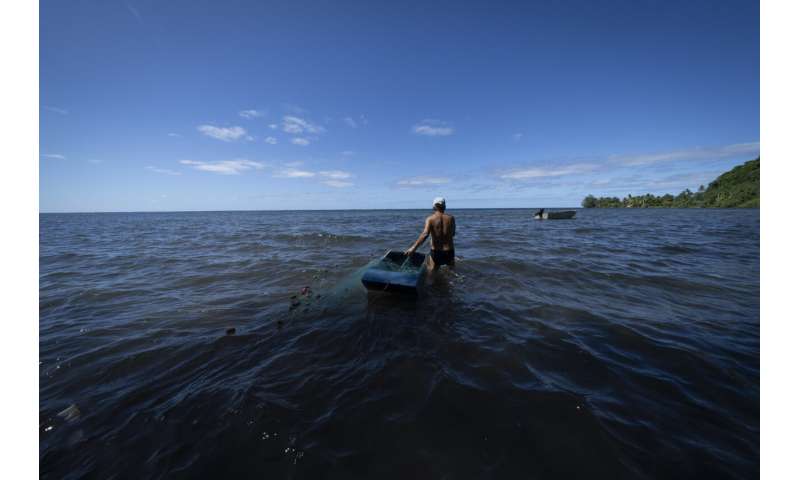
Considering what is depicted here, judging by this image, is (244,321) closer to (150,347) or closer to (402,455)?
(150,347)

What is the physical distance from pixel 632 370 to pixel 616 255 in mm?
12003

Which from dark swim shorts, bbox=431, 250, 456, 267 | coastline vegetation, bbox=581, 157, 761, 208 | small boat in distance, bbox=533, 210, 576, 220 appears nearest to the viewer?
dark swim shorts, bbox=431, 250, 456, 267

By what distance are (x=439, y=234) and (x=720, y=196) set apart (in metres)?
112

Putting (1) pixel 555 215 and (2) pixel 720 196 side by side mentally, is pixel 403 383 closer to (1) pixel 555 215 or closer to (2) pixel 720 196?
(1) pixel 555 215

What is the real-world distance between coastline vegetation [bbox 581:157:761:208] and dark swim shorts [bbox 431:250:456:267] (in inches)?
3664

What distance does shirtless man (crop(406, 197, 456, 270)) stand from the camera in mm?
8592

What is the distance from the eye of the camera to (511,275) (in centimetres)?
992

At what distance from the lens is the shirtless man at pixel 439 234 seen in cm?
859

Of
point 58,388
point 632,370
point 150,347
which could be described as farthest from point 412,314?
point 58,388

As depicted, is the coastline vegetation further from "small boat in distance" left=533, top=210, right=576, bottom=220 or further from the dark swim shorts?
the dark swim shorts

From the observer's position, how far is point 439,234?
29.2ft

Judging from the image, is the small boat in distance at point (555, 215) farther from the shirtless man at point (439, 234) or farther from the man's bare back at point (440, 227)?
the man's bare back at point (440, 227)

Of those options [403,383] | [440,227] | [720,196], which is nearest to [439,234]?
[440,227]

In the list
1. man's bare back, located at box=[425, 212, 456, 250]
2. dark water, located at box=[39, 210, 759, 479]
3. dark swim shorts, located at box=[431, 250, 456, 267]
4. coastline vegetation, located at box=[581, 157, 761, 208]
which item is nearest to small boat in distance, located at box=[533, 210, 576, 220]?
dark water, located at box=[39, 210, 759, 479]
